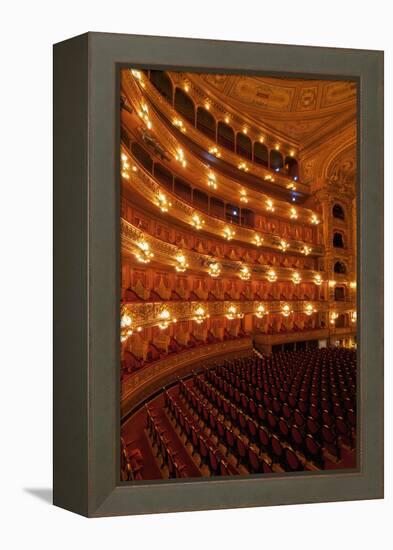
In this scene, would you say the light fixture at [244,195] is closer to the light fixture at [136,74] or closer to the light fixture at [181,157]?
the light fixture at [181,157]

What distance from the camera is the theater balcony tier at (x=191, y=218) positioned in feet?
11.5

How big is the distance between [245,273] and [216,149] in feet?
2.73

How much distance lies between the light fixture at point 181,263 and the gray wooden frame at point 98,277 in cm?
39

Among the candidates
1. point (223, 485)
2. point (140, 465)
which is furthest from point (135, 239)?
point (223, 485)

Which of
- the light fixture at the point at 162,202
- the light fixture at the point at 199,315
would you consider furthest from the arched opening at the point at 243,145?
the light fixture at the point at 199,315

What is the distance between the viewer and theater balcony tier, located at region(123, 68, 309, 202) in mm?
3447

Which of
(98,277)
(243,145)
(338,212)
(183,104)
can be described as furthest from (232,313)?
(183,104)

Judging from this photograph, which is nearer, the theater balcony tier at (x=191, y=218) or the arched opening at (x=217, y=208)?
the theater balcony tier at (x=191, y=218)

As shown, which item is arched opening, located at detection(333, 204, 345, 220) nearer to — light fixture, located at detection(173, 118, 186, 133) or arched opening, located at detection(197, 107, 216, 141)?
arched opening, located at detection(197, 107, 216, 141)

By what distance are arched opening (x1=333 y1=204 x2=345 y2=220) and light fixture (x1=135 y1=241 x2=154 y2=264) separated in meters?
1.25

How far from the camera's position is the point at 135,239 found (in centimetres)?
345

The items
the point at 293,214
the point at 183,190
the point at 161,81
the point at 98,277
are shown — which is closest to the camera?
the point at 98,277

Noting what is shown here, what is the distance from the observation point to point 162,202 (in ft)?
11.6

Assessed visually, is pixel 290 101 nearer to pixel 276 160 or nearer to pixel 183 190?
pixel 276 160
